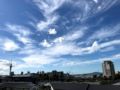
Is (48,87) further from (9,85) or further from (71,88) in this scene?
(9,85)

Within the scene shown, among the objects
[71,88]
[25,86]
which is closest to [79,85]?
[71,88]

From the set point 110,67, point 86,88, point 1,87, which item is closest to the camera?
point 86,88

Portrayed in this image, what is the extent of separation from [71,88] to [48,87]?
19.8 feet

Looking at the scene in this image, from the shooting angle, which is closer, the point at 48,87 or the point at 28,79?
the point at 48,87

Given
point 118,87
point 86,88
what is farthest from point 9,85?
point 118,87

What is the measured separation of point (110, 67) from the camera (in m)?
198

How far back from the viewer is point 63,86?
3144 cm

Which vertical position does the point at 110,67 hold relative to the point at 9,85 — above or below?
above

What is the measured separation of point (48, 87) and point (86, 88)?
8003mm

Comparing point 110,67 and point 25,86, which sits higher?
point 110,67

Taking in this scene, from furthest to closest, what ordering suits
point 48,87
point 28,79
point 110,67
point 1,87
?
1. point 110,67
2. point 28,79
3. point 1,87
4. point 48,87

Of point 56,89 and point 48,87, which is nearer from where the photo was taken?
point 56,89

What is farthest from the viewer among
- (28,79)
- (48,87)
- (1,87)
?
(28,79)

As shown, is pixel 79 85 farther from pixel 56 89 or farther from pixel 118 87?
pixel 118 87
